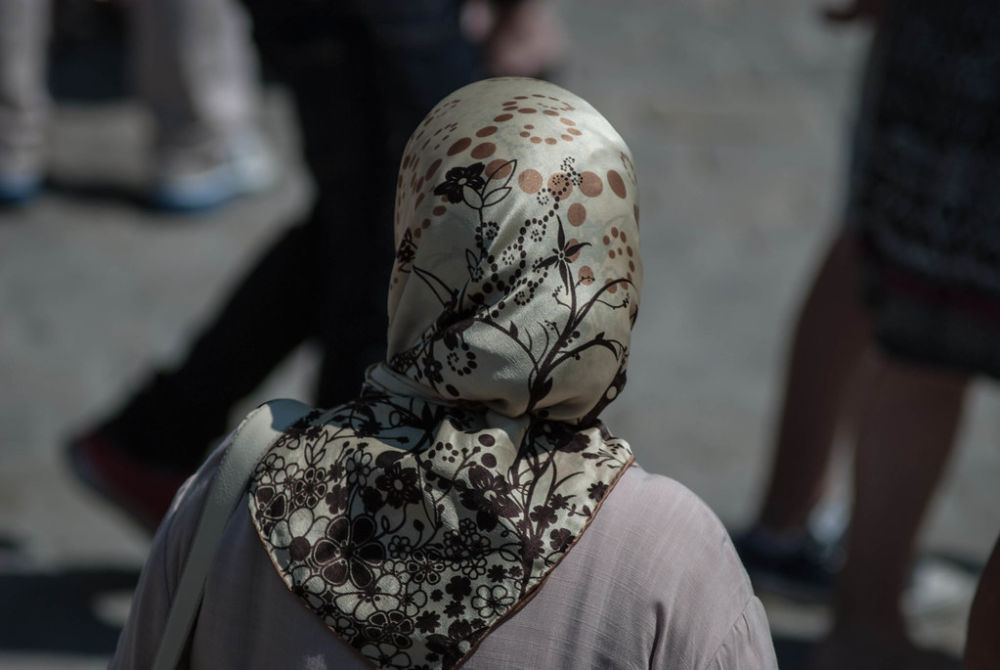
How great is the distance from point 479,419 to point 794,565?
198 centimetres

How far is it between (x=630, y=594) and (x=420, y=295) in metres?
0.38

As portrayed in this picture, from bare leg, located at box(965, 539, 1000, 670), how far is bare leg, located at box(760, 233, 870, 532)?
139cm

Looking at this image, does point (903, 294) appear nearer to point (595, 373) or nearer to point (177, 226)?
point (595, 373)

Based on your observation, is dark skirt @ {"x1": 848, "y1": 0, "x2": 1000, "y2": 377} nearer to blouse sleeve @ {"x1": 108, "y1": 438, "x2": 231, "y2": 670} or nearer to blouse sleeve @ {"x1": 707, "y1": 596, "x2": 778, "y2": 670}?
blouse sleeve @ {"x1": 707, "y1": 596, "x2": 778, "y2": 670}

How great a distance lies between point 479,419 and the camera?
1408 millimetres

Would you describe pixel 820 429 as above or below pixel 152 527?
above

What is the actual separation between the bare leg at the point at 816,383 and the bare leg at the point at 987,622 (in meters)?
1.39

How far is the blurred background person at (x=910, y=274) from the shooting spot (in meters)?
2.51

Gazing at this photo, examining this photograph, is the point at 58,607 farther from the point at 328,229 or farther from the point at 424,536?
the point at 424,536

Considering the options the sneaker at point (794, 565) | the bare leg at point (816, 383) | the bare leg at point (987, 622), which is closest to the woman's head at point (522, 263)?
the bare leg at point (987, 622)

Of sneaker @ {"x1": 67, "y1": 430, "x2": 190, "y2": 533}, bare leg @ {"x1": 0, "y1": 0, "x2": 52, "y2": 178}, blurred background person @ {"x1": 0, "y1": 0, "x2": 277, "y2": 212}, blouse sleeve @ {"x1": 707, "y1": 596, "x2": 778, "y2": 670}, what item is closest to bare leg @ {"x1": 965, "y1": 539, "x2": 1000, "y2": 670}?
blouse sleeve @ {"x1": 707, "y1": 596, "x2": 778, "y2": 670}

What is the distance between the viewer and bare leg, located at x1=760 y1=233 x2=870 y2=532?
3.07m

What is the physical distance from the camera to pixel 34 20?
14.9 ft

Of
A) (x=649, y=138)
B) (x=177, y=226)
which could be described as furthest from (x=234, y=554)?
(x=649, y=138)
